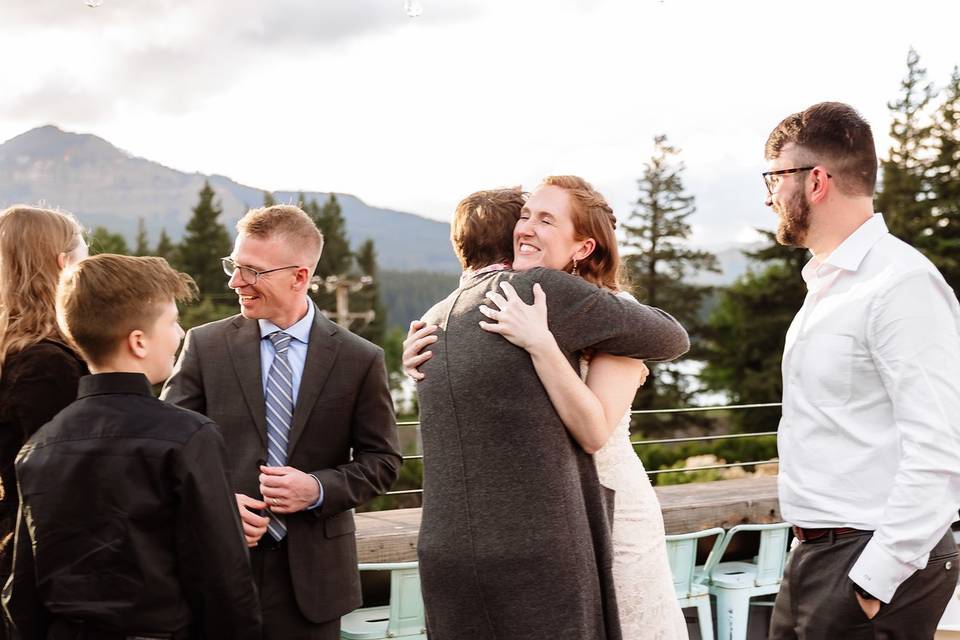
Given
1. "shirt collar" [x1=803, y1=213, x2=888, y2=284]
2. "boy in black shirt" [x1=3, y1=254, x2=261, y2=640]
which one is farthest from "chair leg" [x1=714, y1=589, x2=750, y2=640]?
"boy in black shirt" [x1=3, y1=254, x2=261, y2=640]

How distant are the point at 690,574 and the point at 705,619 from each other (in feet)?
0.84

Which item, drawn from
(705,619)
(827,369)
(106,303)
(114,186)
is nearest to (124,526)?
(106,303)

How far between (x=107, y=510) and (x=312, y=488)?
74cm

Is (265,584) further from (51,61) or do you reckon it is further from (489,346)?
(51,61)

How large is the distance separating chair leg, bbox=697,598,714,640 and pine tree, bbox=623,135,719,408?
38063 mm

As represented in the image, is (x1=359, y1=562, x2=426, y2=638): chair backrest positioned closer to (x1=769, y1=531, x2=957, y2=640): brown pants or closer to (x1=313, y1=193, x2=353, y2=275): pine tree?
(x1=769, y1=531, x2=957, y2=640): brown pants

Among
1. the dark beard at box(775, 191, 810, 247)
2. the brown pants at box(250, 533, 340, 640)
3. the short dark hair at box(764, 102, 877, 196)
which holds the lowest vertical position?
the brown pants at box(250, 533, 340, 640)

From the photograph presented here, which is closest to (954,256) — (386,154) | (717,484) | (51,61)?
(717,484)

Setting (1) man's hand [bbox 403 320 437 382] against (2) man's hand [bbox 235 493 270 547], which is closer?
(1) man's hand [bbox 403 320 437 382]

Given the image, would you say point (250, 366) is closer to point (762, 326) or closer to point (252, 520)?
point (252, 520)

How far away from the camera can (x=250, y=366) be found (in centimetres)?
271

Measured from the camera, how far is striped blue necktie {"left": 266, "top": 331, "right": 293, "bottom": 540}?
2689 mm

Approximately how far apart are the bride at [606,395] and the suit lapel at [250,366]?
0.60m

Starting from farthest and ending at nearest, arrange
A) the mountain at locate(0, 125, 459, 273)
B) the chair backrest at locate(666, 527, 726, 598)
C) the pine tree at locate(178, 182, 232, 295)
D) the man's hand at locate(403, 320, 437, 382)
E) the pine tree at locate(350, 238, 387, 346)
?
the mountain at locate(0, 125, 459, 273) → the pine tree at locate(350, 238, 387, 346) → the pine tree at locate(178, 182, 232, 295) → the chair backrest at locate(666, 527, 726, 598) → the man's hand at locate(403, 320, 437, 382)
